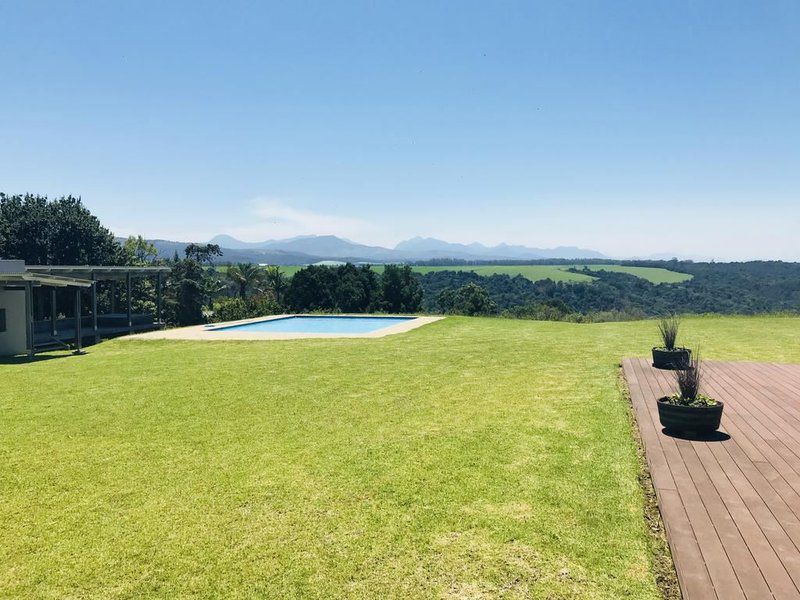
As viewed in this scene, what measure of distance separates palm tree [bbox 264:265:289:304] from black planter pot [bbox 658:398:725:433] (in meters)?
30.7

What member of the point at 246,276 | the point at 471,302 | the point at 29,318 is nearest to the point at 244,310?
the point at 29,318

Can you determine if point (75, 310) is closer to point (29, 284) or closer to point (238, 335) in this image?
point (29, 284)

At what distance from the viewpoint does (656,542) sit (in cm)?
359

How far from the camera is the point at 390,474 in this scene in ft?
16.0

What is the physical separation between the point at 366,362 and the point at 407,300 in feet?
73.2

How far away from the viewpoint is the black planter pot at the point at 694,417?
572 cm

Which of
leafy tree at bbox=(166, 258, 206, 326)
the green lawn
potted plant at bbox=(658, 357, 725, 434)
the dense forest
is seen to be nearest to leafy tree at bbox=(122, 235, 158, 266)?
leafy tree at bbox=(166, 258, 206, 326)

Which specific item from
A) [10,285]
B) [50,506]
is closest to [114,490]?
[50,506]

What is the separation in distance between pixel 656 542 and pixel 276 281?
3331 cm

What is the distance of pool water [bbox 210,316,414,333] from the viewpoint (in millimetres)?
21375

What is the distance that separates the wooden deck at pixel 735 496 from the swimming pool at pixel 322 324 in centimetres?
1508

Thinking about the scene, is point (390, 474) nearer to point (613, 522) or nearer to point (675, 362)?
point (613, 522)

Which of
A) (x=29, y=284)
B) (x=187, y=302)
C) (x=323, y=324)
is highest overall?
(x=29, y=284)

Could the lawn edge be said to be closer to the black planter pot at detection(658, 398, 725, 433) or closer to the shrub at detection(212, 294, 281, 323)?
the black planter pot at detection(658, 398, 725, 433)
